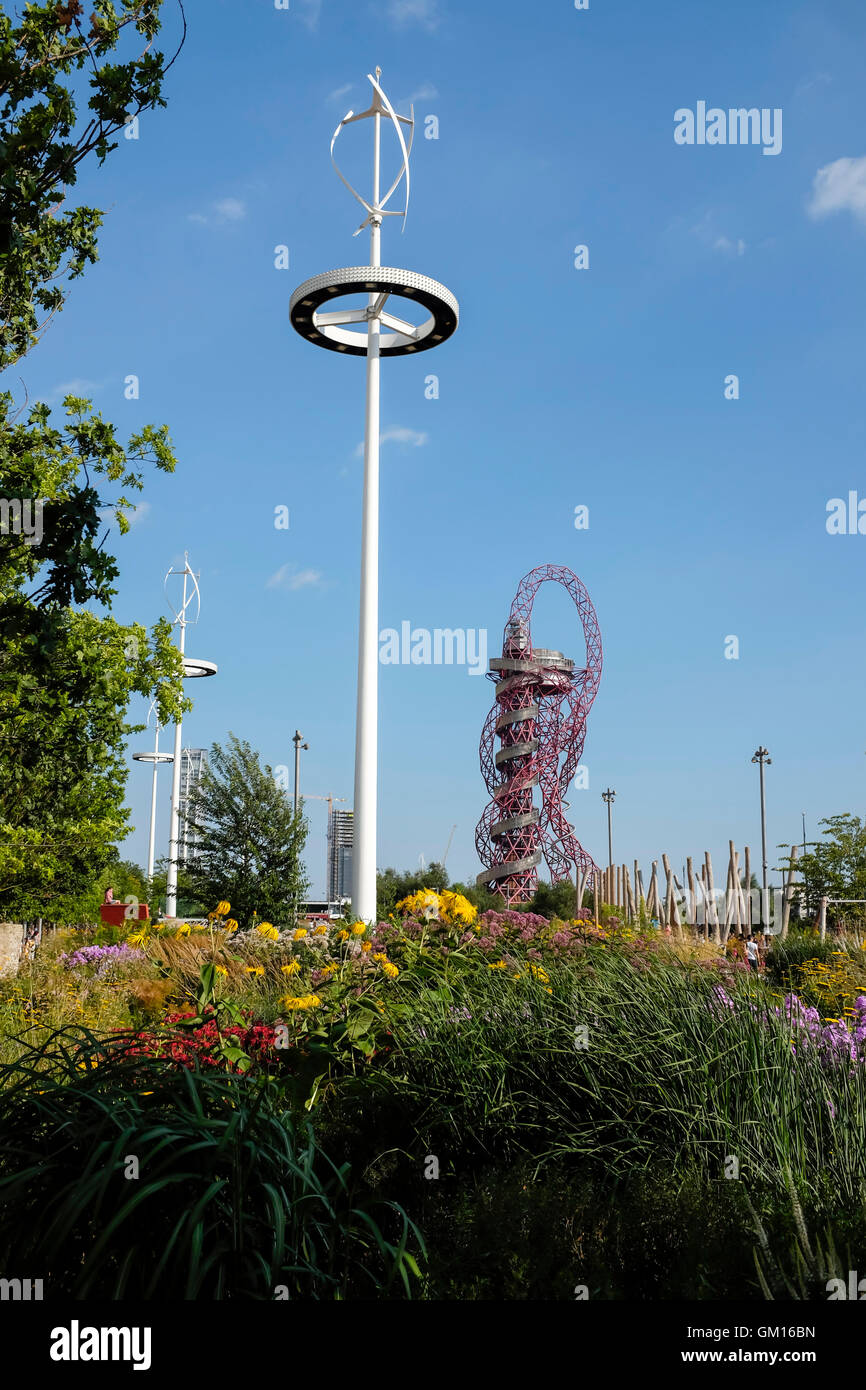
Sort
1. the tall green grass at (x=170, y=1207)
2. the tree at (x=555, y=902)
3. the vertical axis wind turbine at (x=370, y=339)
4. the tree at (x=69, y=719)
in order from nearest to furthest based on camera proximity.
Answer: the tall green grass at (x=170, y=1207) → the tree at (x=69, y=719) → the vertical axis wind turbine at (x=370, y=339) → the tree at (x=555, y=902)

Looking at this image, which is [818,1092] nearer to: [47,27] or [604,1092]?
[604,1092]

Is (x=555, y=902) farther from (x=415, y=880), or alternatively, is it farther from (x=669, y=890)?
(x=669, y=890)

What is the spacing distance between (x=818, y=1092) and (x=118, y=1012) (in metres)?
7.15

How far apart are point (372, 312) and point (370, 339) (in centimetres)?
82

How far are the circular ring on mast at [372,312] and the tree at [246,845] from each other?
9.29m

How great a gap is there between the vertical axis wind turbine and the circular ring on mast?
2cm

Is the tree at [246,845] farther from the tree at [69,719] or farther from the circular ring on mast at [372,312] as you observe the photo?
the circular ring on mast at [372,312]

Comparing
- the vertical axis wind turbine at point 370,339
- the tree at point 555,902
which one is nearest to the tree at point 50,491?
the vertical axis wind turbine at point 370,339

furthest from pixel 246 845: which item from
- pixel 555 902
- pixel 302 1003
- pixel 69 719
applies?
pixel 555 902

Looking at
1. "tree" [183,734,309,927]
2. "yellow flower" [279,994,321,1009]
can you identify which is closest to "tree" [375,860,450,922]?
"tree" [183,734,309,927]

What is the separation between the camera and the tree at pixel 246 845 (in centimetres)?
2014

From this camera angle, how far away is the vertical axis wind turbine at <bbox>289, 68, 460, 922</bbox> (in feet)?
62.8
